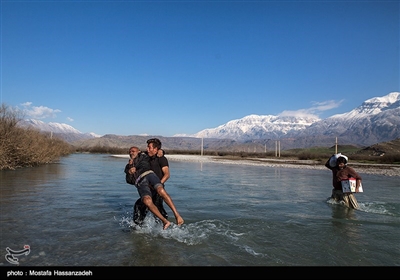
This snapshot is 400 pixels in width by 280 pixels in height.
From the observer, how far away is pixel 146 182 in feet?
21.1

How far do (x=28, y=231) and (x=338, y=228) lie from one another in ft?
24.2

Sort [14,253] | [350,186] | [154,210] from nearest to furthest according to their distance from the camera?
[14,253], [154,210], [350,186]

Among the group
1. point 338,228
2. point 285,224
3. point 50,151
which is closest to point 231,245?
point 285,224

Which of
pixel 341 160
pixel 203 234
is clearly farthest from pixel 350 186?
pixel 203 234

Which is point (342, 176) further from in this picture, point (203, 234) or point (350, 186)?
point (203, 234)

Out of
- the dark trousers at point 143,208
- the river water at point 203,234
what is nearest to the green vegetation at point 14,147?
the river water at point 203,234

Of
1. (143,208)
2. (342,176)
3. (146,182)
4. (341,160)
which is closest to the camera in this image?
(146,182)

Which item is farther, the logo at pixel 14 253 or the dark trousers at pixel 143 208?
the dark trousers at pixel 143 208

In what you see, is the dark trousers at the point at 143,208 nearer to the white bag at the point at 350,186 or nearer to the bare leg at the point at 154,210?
the bare leg at the point at 154,210

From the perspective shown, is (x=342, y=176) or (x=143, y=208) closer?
(x=143, y=208)

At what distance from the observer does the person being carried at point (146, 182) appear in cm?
621

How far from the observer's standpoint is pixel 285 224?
312 inches

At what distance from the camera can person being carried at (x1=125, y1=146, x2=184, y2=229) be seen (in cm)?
621
